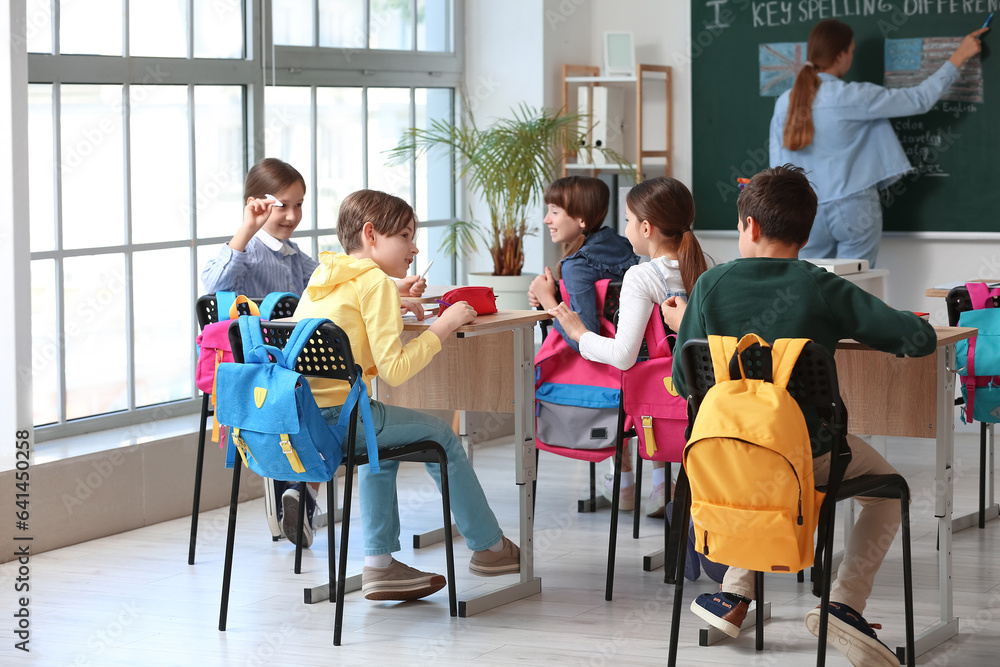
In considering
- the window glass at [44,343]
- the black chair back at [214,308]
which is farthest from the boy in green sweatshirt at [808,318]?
the window glass at [44,343]

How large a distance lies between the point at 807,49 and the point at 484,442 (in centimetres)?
226

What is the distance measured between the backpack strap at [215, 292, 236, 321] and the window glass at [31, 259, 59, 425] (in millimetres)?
843

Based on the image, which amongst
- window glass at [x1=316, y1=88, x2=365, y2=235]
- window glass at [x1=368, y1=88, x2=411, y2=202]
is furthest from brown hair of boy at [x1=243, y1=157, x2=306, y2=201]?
window glass at [x1=368, y1=88, x2=411, y2=202]

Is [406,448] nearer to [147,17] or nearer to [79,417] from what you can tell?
[79,417]

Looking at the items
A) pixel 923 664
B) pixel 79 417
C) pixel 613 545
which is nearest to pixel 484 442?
pixel 79 417

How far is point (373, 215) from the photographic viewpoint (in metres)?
3.15

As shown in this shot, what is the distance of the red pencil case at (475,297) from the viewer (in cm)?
312

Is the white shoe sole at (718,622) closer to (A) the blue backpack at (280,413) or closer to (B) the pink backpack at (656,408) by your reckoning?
(B) the pink backpack at (656,408)

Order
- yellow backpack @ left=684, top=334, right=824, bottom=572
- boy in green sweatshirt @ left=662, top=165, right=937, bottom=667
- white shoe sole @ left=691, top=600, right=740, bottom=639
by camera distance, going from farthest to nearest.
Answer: white shoe sole @ left=691, top=600, right=740, bottom=639, boy in green sweatshirt @ left=662, top=165, right=937, bottom=667, yellow backpack @ left=684, top=334, right=824, bottom=572

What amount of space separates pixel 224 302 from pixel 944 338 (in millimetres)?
1936

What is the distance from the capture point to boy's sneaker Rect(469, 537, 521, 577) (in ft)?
10.8

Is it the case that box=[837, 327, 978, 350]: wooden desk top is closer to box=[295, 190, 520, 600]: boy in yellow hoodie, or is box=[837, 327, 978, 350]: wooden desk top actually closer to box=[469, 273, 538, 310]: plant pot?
box=[295, 190, 520, 600]: boy in yellow hoodie

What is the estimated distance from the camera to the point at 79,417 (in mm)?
4234

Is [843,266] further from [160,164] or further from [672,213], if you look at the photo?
[160,164]
